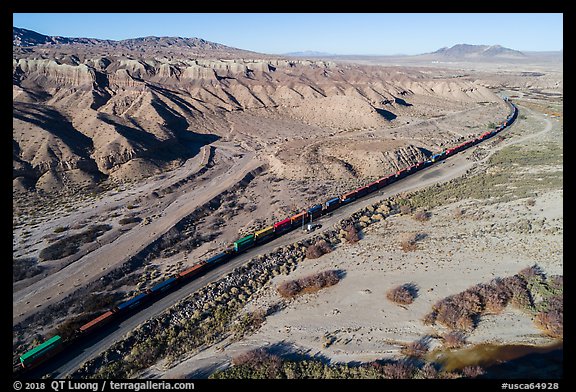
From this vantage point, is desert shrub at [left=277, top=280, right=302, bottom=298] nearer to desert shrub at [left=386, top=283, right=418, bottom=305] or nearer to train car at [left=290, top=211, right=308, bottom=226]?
desert shrub at [left=386, top=283, right=418, bottom=305]

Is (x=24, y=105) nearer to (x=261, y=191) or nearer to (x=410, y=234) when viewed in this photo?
(x=261, y=191)

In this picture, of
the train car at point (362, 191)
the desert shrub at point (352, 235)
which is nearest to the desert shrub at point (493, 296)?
the desert shrub at point (352, 235)

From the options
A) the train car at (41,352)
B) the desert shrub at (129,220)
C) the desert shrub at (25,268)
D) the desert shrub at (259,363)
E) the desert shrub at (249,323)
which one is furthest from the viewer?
the desert shrub at (129,220)

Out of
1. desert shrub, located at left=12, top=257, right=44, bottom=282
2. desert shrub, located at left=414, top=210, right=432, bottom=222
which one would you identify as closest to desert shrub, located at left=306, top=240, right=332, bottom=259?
desert shrub, located at left=414, top=210, right=432, bottom=222

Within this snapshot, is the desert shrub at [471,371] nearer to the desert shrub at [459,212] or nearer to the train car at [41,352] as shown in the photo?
the desert shrub at [459,212]

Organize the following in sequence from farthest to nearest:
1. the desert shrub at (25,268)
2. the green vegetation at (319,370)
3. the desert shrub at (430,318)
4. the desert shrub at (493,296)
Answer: the desert shrub at (25,268)
the desert shrub at (493,296)
the desert shrub at (430,318)
the green vegetation at (319,370)

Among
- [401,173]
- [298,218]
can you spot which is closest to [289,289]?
[298,218]

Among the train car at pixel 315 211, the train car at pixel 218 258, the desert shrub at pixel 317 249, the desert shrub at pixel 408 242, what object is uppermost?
the train car at pixel 315 211
